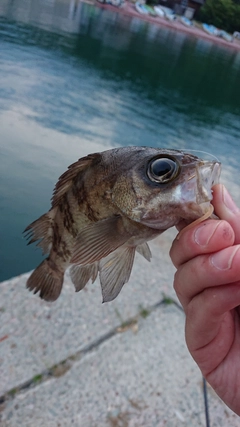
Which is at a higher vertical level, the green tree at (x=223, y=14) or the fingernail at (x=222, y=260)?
the fingernail at (x=222, y=260)

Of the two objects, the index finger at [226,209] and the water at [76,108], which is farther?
the water at [76,108]

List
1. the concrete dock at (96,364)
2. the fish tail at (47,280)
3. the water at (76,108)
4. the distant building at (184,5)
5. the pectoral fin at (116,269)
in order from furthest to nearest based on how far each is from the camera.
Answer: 1. the distant building at (184,5)
2. the water at (76,108)
3. the concrete dock at (96,364)
4. the fish tail at (47,280)
5. the pectoral fin at (116,269)

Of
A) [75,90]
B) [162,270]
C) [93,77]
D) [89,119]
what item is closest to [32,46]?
[93,77]

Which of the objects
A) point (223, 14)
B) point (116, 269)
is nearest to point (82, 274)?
point (116, 269)

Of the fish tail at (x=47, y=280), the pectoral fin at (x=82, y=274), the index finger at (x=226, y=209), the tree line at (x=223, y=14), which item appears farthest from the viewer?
the tree line at (x=223, y=14)

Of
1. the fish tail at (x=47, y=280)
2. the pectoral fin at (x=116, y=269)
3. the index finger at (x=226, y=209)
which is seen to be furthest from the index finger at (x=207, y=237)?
the fish tail at (x=47, y=280)

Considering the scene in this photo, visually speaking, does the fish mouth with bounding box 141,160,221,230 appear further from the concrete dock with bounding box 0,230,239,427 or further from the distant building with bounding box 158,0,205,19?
the distant building with bounding box 158,0,205,19

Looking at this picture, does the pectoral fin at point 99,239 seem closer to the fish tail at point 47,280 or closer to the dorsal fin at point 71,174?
the dorsal fin at point 71,174
